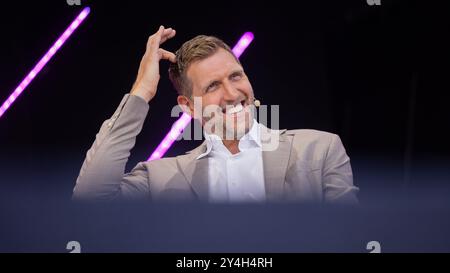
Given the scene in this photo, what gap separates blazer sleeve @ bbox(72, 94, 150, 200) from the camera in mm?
2734

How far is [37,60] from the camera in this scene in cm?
294

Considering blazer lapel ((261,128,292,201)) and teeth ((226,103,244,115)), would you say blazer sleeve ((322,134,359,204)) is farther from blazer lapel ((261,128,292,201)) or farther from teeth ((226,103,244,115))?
teeth ((226,103,244,115))

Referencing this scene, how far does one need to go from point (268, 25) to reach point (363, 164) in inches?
29.3

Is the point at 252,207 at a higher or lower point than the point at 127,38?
lower

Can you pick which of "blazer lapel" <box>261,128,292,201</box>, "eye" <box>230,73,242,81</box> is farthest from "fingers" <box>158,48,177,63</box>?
"blazer lapel" <box>261,128,292,201</box>

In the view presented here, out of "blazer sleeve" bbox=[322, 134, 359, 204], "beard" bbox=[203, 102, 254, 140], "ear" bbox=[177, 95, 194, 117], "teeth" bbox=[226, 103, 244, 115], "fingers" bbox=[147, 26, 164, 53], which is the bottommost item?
"blazer sleeve" bbox=[322, 134, 359, 204]

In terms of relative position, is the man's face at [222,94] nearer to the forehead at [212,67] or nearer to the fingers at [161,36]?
the forehead at [212,67]

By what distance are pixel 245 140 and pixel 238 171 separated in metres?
0.14

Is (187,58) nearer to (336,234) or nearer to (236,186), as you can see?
(236,186)

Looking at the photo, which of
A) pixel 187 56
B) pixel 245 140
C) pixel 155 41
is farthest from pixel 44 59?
pixel 245 140

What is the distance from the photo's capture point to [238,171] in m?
2.85

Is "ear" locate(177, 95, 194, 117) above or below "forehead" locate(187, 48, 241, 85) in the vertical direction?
below

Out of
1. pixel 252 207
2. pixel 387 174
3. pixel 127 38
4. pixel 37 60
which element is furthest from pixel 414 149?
pixel 37 60
